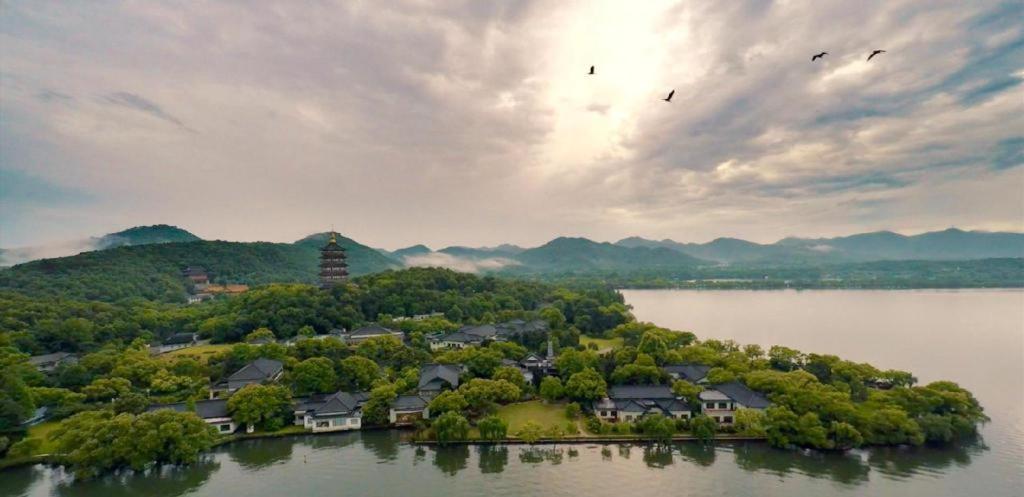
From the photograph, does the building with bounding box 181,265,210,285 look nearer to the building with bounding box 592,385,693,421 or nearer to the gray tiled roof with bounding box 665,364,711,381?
the building with bounding box 592,385,693,421

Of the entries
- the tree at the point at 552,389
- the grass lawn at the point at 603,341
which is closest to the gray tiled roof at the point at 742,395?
the tree at the point at 552,389

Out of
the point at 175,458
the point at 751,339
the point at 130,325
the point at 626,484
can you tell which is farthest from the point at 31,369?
the point at 751,339

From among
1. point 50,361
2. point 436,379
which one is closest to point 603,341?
point 436,379

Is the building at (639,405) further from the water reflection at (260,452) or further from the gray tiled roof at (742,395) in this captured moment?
the water reflection at (260,452)

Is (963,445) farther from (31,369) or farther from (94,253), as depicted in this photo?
(94,253)

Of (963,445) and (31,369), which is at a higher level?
(31,369)

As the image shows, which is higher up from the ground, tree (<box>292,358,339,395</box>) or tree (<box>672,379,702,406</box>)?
tree (<box>292,358,339,395</box>)

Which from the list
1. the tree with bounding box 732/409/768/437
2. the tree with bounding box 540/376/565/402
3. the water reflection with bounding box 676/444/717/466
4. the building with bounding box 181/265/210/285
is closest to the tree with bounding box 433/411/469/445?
the tree with bounding box 540/376/565/402
